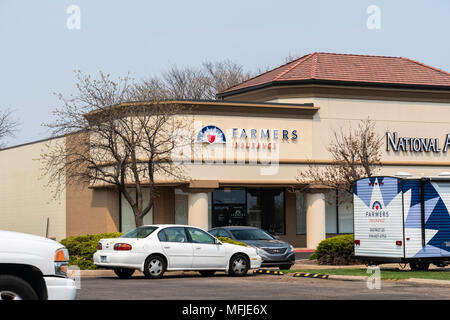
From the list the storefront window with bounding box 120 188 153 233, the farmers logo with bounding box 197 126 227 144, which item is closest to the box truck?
the farmers logo with bounding box 197 126 227 144

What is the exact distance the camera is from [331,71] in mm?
42406

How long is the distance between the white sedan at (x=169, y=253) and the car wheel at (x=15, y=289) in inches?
470

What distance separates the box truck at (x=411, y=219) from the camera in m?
23.3

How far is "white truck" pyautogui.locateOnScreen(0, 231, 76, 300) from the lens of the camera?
32.8ft

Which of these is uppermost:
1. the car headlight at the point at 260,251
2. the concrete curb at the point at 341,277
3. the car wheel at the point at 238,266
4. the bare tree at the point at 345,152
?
the bare tree at the point at 345,152

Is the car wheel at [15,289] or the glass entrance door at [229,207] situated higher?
the glass entrance door at [229,207]

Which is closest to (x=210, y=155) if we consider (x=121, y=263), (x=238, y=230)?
(x=238, y=230)

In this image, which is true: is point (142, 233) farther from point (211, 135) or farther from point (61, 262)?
point (211, 135)

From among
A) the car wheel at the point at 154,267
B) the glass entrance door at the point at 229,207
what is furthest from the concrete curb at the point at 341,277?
the glass entrance door at the point at 229,207

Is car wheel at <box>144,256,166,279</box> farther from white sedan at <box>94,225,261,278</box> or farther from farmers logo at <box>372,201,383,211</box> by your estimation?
farmers logo at <box>372,201,383,211</box>

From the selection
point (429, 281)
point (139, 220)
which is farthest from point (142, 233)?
point (429, 281)

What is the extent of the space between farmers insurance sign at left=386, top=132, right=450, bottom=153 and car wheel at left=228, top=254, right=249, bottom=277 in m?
20.1

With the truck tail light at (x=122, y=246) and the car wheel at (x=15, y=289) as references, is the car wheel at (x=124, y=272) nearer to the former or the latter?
the truck tail light at (x=122, y=246)

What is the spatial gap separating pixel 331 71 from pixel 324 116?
116 inches
